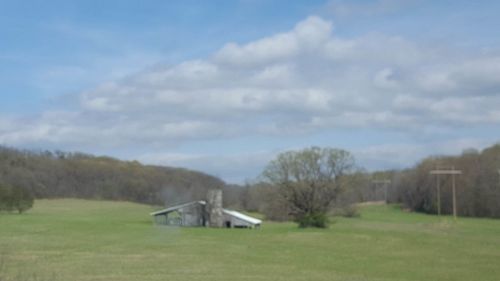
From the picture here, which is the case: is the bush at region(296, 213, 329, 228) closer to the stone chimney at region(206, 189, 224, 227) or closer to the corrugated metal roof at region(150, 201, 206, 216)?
the stone chimney at region(206, 189, 224, 227)

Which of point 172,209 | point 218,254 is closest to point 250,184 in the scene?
point 172,209

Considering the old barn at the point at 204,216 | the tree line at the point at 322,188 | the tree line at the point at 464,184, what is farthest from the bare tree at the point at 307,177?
the tree line at the point at 464,184

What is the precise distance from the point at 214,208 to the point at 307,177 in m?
11.4

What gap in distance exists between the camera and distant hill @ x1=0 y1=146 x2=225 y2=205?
41.3 meters

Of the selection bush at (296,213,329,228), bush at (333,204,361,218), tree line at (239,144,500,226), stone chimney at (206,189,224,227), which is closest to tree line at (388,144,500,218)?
tree line at (239,144,500,226)

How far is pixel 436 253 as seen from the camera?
1346 inches

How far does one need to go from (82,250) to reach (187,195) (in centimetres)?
1890

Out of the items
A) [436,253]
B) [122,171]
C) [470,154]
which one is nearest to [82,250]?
[122,171]

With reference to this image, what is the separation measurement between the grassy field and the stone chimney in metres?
3.61

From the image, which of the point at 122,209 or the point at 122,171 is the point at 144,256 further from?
the point at 122,209

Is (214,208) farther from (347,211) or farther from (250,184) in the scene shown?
(347,211)

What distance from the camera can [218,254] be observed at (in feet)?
106

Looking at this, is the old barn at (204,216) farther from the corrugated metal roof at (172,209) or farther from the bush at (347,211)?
the bush at (347,211)

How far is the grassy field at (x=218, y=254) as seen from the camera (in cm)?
2286
